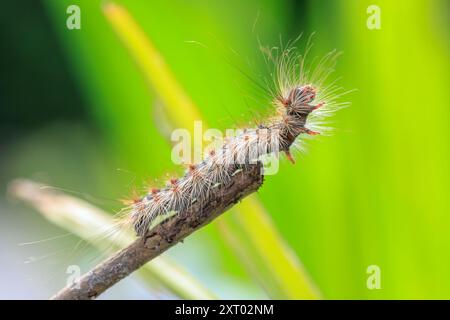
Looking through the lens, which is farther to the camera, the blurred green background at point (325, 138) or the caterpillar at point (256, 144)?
the blurred green background at point (325, 138)

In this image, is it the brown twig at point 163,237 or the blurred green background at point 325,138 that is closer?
the brown twig at point 163,237

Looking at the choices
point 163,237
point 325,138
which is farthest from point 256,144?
point 325,138

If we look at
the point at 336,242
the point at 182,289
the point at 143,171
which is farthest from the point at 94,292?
the point at 143,171

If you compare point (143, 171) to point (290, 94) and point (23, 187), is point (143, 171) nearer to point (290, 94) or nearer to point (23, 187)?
point (23, 187)

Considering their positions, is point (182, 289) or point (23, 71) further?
point (23, 71)

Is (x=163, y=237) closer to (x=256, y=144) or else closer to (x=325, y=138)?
(x=256, y=144)

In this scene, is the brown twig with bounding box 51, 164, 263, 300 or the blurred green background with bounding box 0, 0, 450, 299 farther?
the blurred green background with bounding box 0, 0, 450, 299
